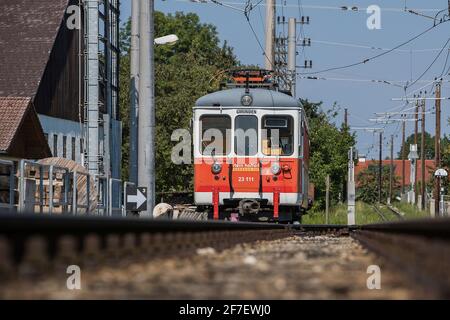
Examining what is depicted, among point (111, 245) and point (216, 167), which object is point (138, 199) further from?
point (111, 245)

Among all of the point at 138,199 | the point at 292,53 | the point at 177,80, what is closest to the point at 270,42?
the point at 292,53

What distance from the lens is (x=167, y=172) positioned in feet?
189

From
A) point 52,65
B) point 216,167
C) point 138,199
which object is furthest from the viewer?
point 52,65

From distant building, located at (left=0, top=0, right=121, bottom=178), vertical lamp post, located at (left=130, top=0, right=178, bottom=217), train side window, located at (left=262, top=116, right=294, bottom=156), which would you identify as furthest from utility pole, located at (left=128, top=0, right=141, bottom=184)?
distant building, located at (left=0, top=0, right=121, bottom=178)

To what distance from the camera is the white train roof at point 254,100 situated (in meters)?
25.0

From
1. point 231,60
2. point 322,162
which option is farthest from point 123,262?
point 231,60

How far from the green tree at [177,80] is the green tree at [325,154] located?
6.80 metres

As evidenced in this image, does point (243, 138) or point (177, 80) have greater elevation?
point (177, 80)

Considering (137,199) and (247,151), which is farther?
(247,151)

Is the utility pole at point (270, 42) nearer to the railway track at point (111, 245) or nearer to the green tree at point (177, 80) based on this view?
the green tree at point (177, 80)

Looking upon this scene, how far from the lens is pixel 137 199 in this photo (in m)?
21.3

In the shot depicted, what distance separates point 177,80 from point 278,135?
50.0 m

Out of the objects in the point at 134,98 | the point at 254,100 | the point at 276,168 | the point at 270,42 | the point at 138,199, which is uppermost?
the point at 270,42

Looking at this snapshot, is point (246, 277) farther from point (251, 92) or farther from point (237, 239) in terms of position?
point (251, 92)
